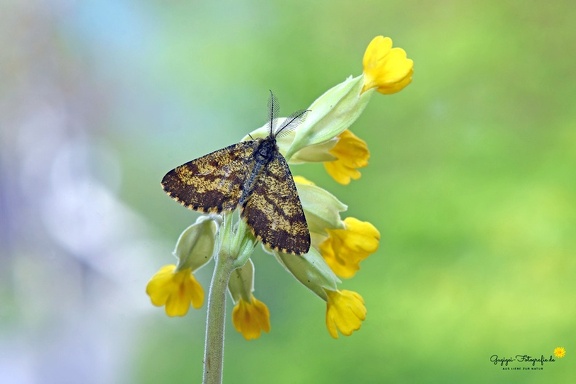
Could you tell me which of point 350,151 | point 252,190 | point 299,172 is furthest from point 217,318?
point 299,172

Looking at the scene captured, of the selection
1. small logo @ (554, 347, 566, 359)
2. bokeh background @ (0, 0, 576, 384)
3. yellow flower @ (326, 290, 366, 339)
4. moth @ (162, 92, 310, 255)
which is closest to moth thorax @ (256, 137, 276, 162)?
moth @ (162, 92, 310, 255)

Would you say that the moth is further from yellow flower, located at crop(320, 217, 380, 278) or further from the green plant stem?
yellow flower, located at crop(320, 217, 380, 278)

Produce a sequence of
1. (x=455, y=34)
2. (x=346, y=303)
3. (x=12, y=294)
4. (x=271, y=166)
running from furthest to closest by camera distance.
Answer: (x=455, y=34) < (x=12, y=294) < (x=346, y=303) < (x=271, y=166)

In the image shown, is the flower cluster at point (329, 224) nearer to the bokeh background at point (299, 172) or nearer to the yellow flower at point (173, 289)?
the yellow flower at point (173, 289)

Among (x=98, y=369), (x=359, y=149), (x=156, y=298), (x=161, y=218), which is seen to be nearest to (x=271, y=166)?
(x=359, y=149)

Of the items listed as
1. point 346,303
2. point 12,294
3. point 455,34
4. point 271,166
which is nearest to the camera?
point 271,166

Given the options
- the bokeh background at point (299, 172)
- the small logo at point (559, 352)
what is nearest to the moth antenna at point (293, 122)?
the bokeh background at point (299, 172)

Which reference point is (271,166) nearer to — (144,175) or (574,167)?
(144,175)

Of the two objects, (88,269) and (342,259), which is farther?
(88,269)
